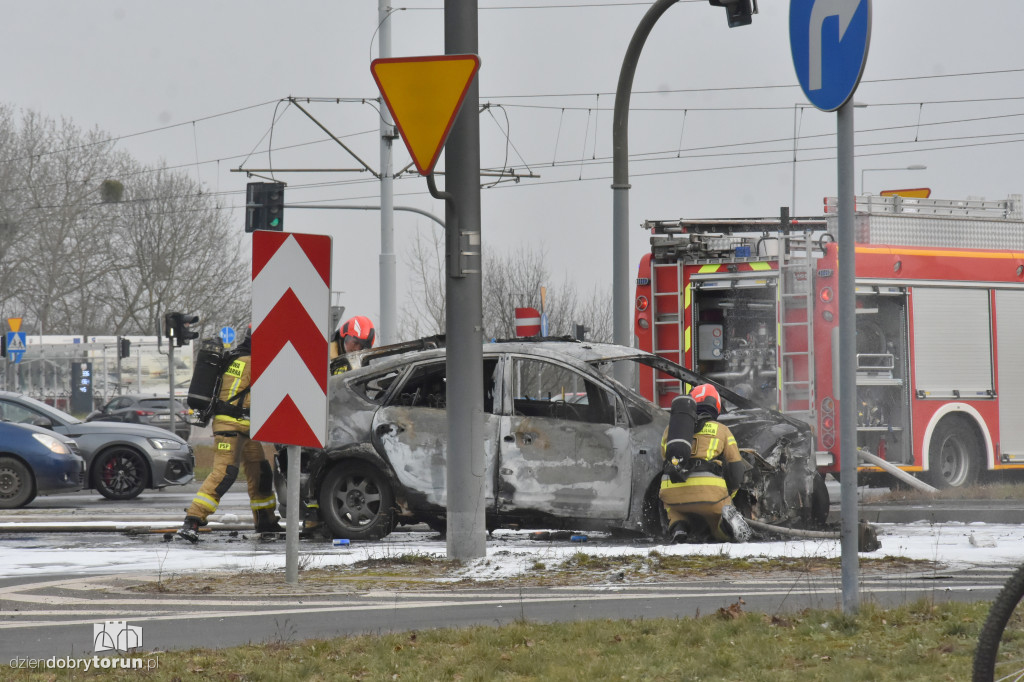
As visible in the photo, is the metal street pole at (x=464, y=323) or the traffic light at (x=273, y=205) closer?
the metal street pole at (x=464, y=323)

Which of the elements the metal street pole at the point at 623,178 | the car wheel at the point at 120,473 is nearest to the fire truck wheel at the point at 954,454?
the metal street pole at the point at 623,178

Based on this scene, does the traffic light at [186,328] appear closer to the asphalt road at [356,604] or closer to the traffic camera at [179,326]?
the traffic camera at [179,326]

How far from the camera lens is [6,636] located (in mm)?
6441

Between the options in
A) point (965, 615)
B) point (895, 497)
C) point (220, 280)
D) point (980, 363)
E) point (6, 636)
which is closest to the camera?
point (965, 615)

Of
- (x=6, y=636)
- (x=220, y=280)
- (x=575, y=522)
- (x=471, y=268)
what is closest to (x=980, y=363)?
(x=575, y=522)

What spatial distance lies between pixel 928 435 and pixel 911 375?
27.8 inches

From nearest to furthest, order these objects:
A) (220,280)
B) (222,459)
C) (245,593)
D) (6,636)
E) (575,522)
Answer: (6,636) < (245,593) < (575,522) < (222,459) < (220,280)

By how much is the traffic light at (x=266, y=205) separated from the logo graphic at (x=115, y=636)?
475 inches

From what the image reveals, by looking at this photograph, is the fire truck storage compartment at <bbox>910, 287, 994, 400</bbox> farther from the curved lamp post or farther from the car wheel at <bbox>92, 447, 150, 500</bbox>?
the car wheel at <bbox>92, 447, 150, 500</bbox>

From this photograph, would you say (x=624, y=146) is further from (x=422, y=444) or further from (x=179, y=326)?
(x=179, y=326)

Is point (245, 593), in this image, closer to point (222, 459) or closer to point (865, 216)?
point (222, 459)

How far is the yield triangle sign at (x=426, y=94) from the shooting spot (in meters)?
8.00

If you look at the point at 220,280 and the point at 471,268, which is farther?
the point at 220,280

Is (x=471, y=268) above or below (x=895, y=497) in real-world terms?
above
